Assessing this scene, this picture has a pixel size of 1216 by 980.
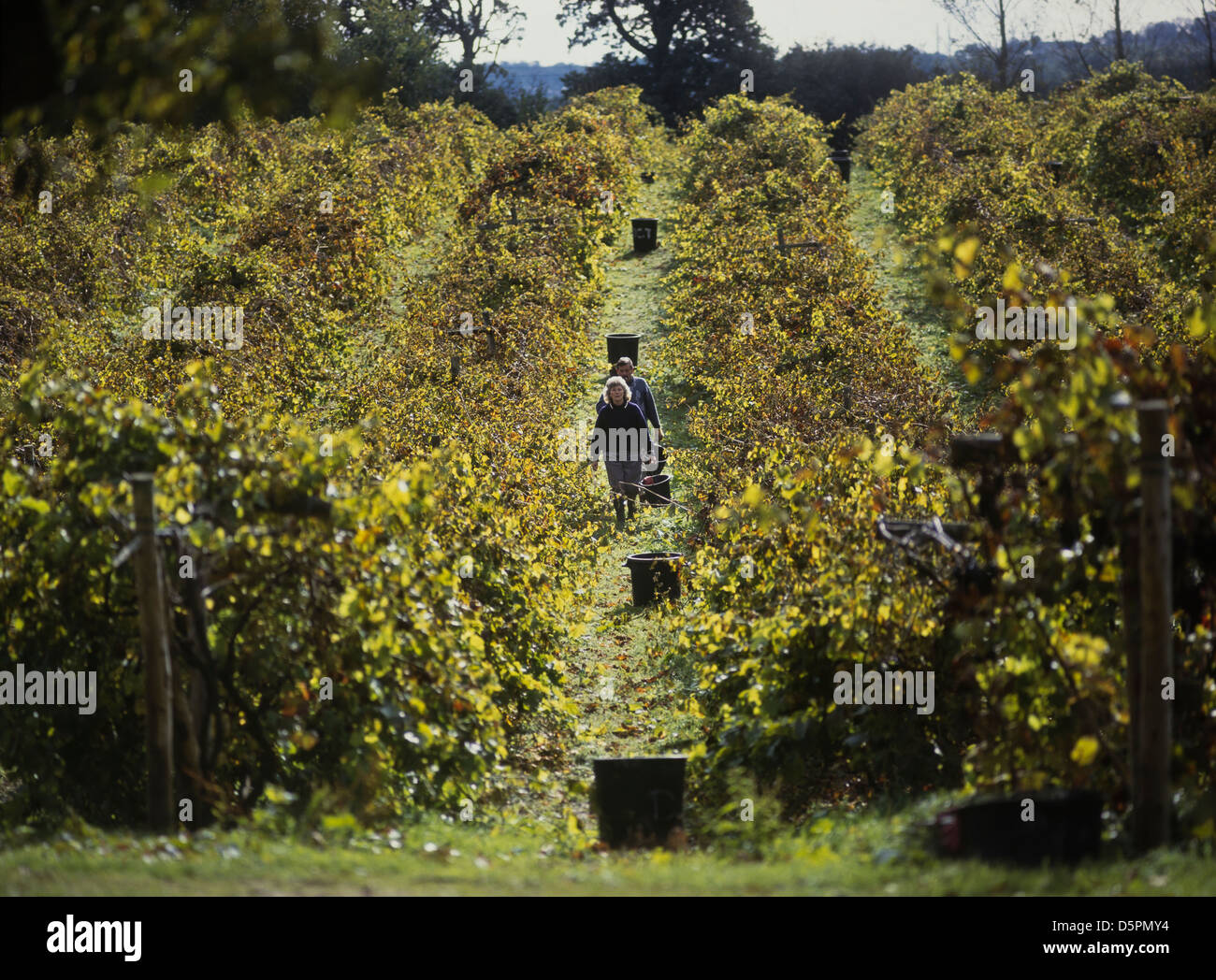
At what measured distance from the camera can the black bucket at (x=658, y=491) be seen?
1039 cm

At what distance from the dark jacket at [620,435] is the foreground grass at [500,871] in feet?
19.6

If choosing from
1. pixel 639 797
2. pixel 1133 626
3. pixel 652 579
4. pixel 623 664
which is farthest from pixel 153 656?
pixel 652 579

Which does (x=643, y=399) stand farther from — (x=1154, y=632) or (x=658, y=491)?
(x=1154, y=632)

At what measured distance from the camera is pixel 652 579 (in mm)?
8766

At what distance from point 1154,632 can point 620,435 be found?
22.2 ft

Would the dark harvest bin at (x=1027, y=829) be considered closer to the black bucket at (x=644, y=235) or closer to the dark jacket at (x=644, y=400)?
the dark jacket at (x=644, y=400)

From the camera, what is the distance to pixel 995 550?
13.4 feet

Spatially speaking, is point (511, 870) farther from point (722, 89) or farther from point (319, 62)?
point (722, 89)

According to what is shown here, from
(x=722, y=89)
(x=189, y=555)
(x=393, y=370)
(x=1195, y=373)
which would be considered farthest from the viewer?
(x=722, y=89)

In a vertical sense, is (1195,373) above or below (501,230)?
below

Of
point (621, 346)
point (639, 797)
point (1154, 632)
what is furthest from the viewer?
point (621, 346)

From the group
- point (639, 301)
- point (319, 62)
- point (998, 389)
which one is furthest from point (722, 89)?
point (319, 62)

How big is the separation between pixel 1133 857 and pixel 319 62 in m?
3.86
